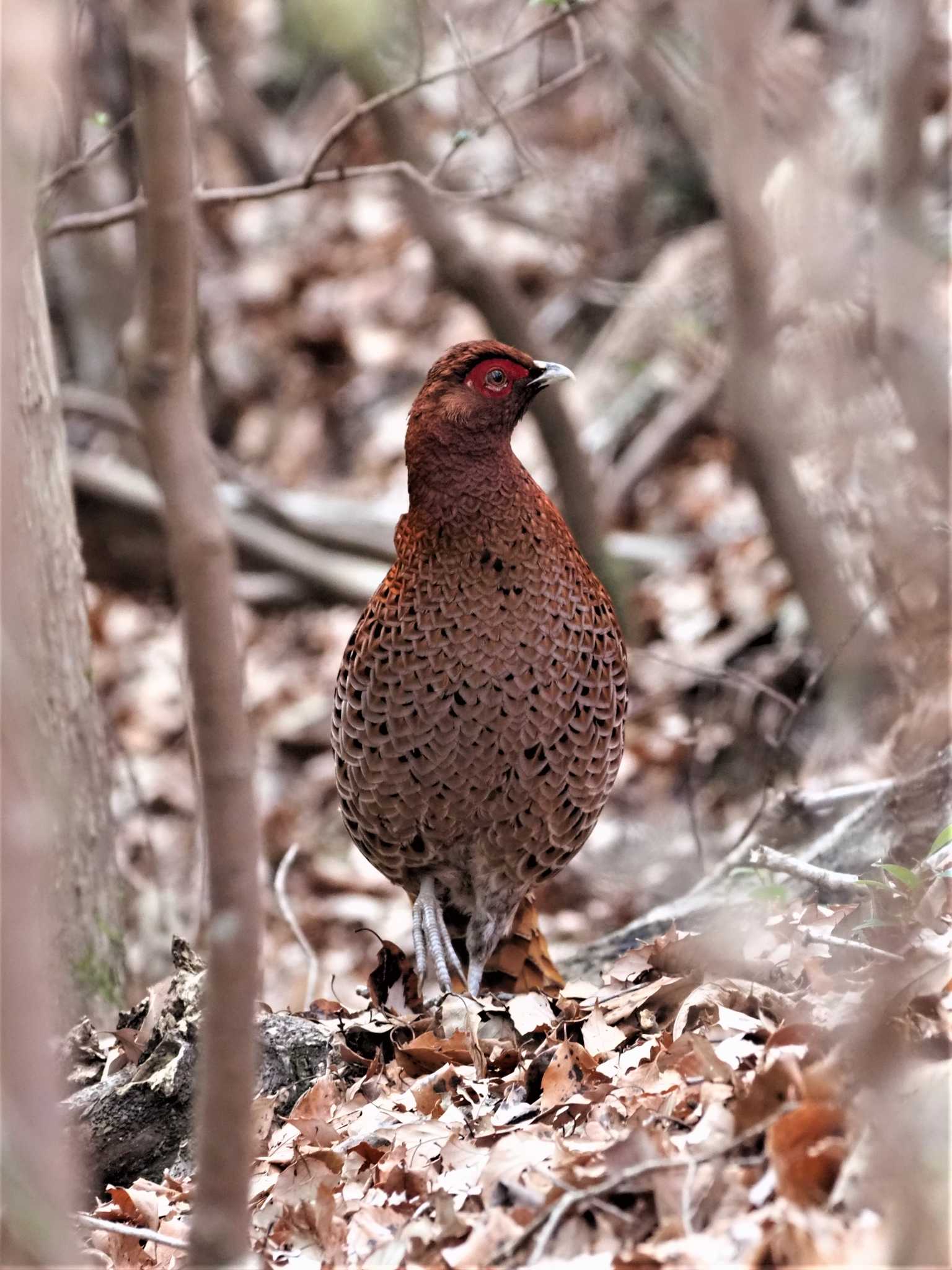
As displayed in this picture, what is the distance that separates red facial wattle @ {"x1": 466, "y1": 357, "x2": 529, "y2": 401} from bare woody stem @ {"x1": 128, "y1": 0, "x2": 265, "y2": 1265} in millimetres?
2039

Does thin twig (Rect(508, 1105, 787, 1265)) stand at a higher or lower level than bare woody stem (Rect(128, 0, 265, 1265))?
lower

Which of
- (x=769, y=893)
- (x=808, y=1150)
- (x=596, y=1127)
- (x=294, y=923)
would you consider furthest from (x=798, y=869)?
(x=294, y=923)

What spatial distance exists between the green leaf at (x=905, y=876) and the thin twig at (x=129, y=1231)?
1698mm

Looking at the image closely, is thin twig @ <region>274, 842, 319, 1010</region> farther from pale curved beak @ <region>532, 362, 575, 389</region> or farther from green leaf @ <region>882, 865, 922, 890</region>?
green leaf @ <region>882, 865, 922, 890</region>

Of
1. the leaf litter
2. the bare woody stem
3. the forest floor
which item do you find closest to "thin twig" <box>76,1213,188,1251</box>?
the forest floor

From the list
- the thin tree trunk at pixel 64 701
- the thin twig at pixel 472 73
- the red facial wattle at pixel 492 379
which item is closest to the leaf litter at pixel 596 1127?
the thin tree trunk at pixel 64 701

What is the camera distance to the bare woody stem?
1.77 meters

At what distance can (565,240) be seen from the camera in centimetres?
792

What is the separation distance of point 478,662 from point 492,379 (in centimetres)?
84

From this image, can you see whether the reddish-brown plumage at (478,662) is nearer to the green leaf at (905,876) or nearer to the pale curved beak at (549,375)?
the pale curved beak at (549,375)

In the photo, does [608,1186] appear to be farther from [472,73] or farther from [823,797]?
[472,73]

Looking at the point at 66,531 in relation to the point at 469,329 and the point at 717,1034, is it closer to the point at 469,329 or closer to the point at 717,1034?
the point at 717,1034

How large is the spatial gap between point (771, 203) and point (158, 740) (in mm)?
5506

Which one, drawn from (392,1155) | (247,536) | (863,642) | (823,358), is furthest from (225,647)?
(247,536)
